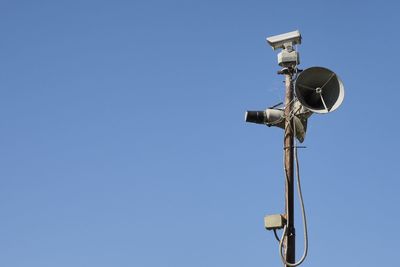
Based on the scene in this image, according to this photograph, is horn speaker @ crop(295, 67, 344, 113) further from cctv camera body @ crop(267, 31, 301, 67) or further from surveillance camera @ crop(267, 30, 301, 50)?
surveillance camera @ crop(267, 30, 301, 50)

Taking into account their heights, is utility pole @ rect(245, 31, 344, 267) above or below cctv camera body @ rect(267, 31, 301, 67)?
below

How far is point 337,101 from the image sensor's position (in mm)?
9359

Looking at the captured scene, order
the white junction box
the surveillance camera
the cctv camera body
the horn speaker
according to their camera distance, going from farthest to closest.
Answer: the surveillance camera → the cctv camera body → the horn speaker → the white junction box

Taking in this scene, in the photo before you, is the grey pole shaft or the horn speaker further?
the horn speaker

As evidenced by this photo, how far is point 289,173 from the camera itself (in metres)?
9.43

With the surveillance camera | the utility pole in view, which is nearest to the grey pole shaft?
the utility pole

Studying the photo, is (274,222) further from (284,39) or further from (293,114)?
(284,39)

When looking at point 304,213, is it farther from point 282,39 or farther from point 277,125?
point 282,39

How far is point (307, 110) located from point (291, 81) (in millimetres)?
600

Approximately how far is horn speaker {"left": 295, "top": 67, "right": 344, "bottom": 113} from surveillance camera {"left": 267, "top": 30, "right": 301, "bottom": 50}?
0.93 meters

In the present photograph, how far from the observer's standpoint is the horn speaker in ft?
30.8

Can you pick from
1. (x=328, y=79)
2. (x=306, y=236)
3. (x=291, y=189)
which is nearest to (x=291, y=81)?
(x=328, y=79)

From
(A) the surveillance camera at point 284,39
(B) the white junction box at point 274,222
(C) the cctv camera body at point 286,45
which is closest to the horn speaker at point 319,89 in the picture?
(C) the cctv camera body at point 286,45

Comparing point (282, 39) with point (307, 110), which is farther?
point (282, 39)
